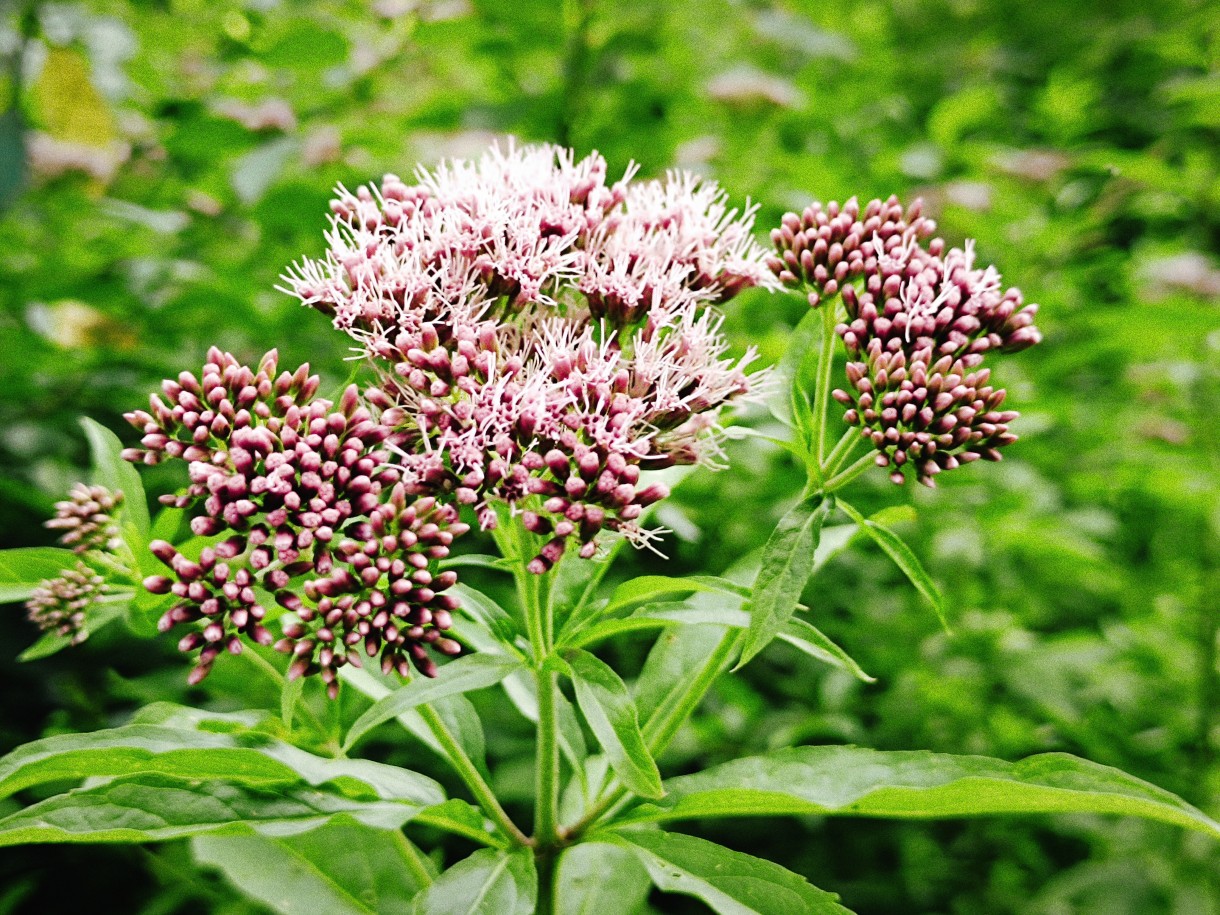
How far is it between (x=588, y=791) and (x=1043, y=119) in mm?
3581

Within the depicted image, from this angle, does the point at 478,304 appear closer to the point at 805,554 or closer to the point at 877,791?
the point at 805,554

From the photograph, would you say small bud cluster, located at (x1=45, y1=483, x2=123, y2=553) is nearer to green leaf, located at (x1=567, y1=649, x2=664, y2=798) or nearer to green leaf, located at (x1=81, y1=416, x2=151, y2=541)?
green leaf, located at (x1=81, y1=416, x2=151, y2=541)

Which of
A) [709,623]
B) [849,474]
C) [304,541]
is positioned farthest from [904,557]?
[304,541]

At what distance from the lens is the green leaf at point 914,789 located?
42.1 inches

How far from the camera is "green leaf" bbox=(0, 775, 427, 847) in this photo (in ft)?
3.49

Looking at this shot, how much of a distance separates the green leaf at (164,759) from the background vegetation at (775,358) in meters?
0.91

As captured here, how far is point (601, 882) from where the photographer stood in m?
1.66

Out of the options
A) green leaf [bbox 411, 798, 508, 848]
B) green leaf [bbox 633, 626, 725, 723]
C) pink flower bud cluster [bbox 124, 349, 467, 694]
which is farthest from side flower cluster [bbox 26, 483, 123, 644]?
green leaf [bbox 633, 626, 725, 723]

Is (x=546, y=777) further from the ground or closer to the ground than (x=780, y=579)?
closer to the ground

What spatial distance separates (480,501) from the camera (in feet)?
4.29

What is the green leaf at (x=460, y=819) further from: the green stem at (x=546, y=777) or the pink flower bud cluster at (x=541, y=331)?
the pink flower bud cluster at (x=541, y=331)

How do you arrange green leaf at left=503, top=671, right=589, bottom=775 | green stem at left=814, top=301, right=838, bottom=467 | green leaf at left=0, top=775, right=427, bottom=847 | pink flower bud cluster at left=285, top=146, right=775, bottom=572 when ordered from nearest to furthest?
green leaf at left=0, top=775, right=427, bottom=847, pink flower bud cluster at left=285, top=146, right=775, bottom=572, green stem at left=814, top=301, right=838, bottom=467, green leaf at left=503, top=671, right=589, bottom=775

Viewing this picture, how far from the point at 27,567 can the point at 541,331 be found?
874 millimetres

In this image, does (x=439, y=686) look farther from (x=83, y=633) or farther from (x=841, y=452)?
(x=841, y=452)
